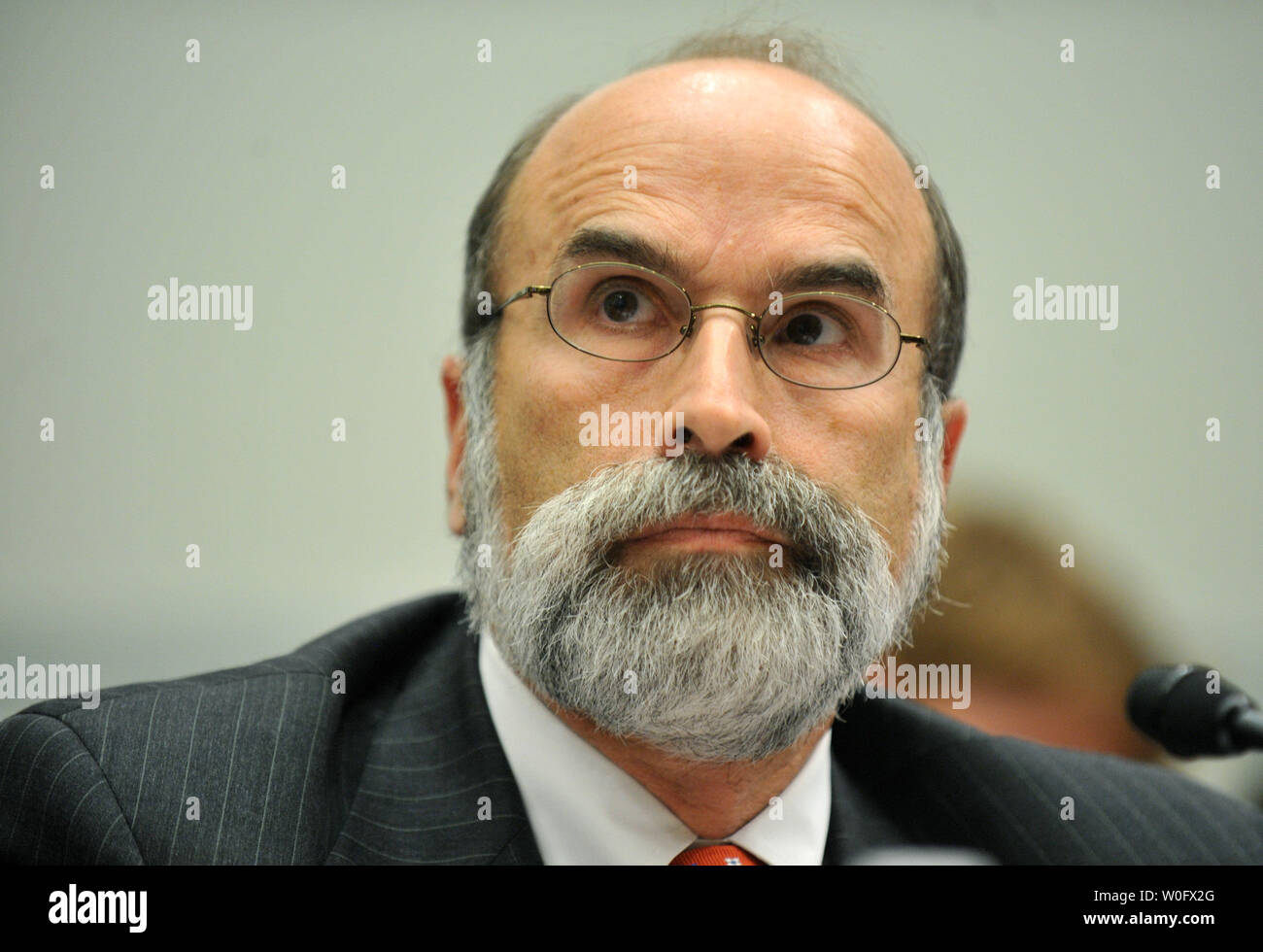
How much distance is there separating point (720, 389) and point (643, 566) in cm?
28

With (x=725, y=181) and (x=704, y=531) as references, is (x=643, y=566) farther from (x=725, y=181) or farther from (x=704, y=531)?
(x=725, y=181)

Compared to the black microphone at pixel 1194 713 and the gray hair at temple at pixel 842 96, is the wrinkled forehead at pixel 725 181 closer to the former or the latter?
the gray hair at temple at pixel 842 96

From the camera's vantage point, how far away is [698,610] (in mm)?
1477

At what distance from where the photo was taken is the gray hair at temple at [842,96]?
1.92 m

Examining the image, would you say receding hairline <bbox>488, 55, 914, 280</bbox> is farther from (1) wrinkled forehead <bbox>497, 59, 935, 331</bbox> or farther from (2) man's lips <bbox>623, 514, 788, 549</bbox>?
(2) man's lips <bbox>623, 514, 788, 549</bbox>

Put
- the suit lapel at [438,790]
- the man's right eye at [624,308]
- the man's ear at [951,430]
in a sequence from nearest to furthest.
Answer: the suit lapel at [438,790] < the man's right eye at [624,308] < the man's ear at [951,430]

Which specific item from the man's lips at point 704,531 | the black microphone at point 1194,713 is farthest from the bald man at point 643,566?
the black microphone at point 1194,713

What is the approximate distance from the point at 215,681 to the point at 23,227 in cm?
106

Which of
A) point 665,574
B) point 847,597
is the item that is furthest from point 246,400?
point 847,597

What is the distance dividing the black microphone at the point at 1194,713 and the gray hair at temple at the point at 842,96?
0.63 m

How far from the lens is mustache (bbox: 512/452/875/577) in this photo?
57.9 inches

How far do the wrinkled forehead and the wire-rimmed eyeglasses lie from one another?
0.17ft

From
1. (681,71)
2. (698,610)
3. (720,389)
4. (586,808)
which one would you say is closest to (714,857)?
(586,808)

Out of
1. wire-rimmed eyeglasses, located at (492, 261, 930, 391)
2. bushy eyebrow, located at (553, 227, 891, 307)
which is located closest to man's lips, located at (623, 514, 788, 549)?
wire-rimmed eyeglasses, located at (492, 261, 930, 391)
